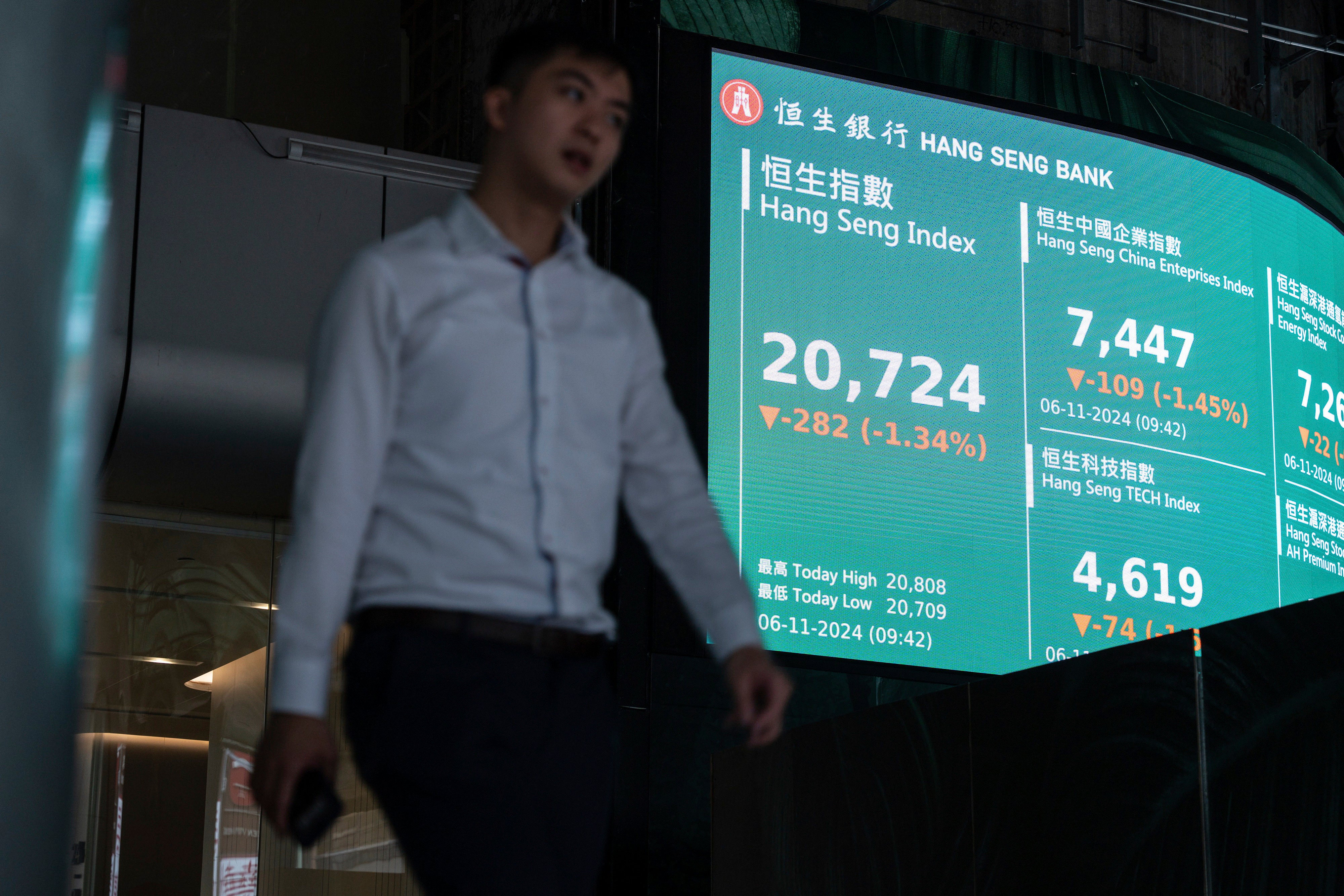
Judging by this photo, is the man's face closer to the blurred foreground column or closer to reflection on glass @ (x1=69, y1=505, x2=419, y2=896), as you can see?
the blurred foreground column

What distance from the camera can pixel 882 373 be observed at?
5844 millimetres

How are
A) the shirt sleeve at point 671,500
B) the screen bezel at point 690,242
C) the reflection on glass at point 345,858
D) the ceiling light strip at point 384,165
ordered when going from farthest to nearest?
the reflection on glass at point 345,858 < the ceiling light strip at point 384,165 < the screen bezel at point 690,242 < the shirt sleeve at point 671,500

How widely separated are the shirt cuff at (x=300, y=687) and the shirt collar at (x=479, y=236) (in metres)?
0.45

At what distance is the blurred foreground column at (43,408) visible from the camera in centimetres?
121

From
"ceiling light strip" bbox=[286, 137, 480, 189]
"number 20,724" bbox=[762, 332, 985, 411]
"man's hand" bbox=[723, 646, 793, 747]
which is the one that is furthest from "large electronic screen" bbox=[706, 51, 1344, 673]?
"man's hand" bbox=[723, 646, 793, 747]

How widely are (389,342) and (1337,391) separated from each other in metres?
6.32

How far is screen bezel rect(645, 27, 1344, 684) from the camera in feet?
18.4

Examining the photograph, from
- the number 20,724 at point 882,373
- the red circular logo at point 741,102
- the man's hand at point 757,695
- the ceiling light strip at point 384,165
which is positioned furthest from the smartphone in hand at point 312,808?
the ceiling light strip at point 384,165

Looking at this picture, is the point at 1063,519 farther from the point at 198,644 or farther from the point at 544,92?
the point at 544,92

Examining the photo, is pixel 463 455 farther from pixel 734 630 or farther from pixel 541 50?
pixel 541 50

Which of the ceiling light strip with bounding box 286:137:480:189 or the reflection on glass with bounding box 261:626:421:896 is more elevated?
the ceiling light strip with bounding box 286:137:480:189

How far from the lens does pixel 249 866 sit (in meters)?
7.32

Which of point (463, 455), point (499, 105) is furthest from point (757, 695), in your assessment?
point (499, 105)

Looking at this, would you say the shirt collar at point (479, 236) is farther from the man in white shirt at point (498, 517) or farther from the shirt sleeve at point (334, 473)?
the shirt sleeve at point (334, 473)
